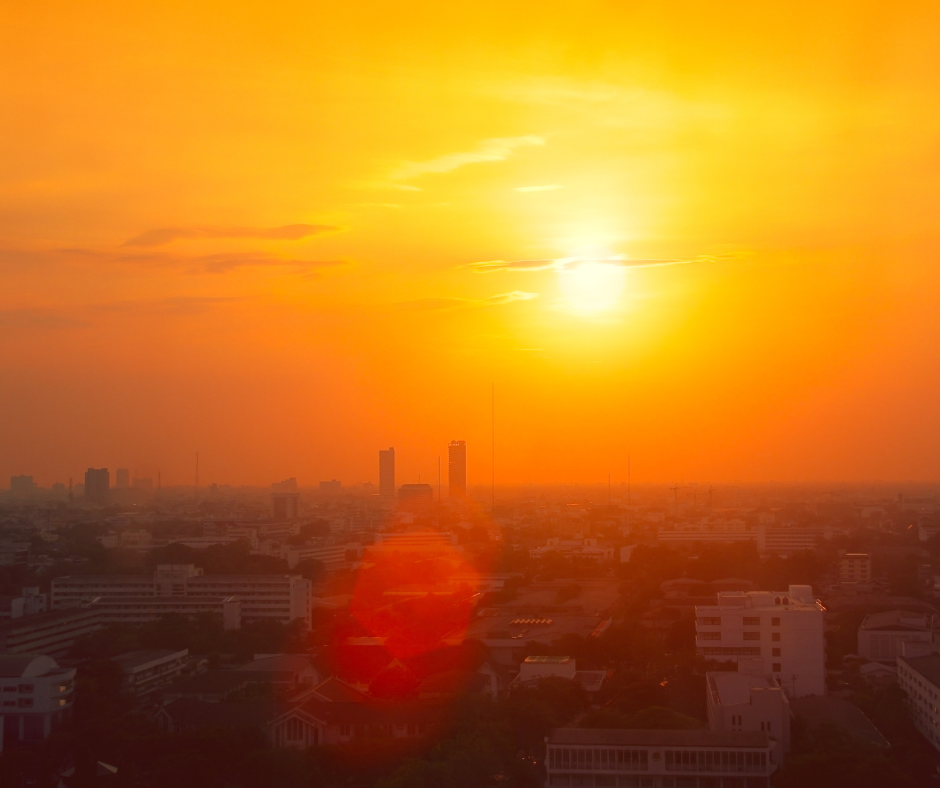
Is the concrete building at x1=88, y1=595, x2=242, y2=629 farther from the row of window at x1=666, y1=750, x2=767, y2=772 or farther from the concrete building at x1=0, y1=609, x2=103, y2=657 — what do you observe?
the row of window at x1=666, y1=750, x2=767, y2=772

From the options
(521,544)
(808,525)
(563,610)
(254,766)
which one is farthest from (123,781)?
(808,525)

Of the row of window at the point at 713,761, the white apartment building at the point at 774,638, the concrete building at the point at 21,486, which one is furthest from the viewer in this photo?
the concrete building at the point at 21,486

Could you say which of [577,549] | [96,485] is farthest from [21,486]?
[577,549]

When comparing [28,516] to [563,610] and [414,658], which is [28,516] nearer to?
[563,610]

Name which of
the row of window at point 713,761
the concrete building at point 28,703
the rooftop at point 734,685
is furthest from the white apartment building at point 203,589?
the row of window at point 713,761

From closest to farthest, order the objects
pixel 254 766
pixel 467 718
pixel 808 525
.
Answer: pixel 254 766, pixel 467 718, pixel 808 525

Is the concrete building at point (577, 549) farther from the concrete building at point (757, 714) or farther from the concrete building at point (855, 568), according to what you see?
the concrete building at point (757, 714)

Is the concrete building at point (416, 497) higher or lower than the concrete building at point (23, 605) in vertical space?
higher
